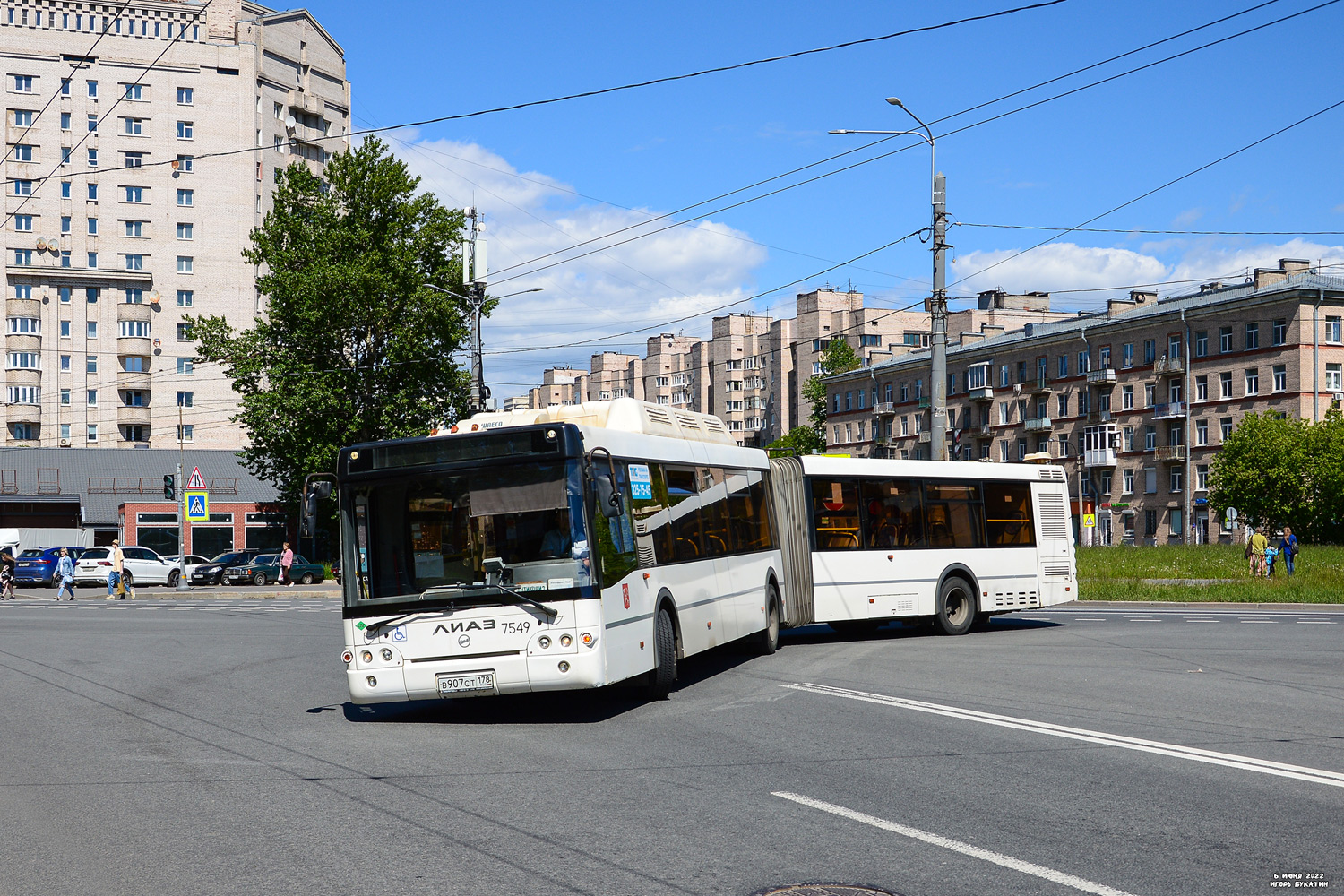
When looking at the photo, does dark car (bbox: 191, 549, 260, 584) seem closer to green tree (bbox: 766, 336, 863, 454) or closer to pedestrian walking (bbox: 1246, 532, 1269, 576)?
pedestrian walking (bbox: 1246, 532, 1269, 576)

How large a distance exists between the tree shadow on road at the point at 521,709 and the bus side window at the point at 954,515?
21.3 ft

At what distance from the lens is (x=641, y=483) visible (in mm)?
12914

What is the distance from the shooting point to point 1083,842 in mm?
6422

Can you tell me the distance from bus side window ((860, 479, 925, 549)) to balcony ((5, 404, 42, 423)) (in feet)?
250

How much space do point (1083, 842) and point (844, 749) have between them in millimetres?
3010

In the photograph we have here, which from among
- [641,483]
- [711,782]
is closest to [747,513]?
[641,483]

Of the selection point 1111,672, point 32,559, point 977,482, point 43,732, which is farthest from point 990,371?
point 43,732

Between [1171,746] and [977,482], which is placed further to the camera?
[977,482]

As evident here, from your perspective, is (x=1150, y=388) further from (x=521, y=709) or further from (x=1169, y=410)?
(x=521, y=709)

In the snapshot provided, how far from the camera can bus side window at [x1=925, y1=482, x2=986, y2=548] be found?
19.8 meters

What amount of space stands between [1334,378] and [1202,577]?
1646 inches

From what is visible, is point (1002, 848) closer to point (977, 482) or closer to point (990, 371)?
point (977, 482)

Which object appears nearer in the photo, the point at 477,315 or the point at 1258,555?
the point at 477,315

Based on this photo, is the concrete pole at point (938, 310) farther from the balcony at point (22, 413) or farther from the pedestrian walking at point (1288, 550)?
the balcony at point (22, 413)
